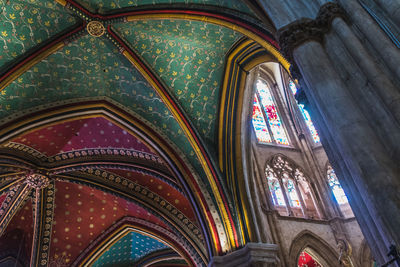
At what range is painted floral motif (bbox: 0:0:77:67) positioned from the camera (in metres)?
7.28

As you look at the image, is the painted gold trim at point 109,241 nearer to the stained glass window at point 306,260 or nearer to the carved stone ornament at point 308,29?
the stained glass window at point 306,260

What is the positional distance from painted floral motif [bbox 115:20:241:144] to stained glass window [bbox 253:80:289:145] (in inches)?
173

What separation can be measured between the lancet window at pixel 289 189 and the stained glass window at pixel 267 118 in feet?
3.51

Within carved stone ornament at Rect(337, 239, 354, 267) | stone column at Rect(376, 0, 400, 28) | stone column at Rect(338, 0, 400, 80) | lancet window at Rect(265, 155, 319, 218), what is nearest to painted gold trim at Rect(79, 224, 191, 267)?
lancet window at Rect(265, 155, 319, 218)

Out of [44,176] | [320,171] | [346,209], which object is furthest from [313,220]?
[44,176]

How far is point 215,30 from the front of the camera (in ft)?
25.7

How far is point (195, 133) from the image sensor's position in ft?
→ 29.3

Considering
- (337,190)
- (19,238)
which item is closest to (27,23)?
(19,238)

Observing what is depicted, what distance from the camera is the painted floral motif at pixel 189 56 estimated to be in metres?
7.90

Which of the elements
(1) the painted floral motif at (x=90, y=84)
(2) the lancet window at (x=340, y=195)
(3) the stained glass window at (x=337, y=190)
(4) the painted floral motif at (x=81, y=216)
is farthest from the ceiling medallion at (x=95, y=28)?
(3) the stained glass window at (x=337, y=190)

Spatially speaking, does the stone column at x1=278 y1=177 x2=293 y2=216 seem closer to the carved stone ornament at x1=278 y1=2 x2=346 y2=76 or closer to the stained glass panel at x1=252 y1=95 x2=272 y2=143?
the stained glass panel at x1=252 y1=95 x2=272 y2=143

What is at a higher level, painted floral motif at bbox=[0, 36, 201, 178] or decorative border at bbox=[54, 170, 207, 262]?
painted floral motif at bbox=[0, 36, 201, 178]

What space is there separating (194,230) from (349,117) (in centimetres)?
853

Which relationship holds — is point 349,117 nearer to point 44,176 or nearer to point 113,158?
point 113,158
